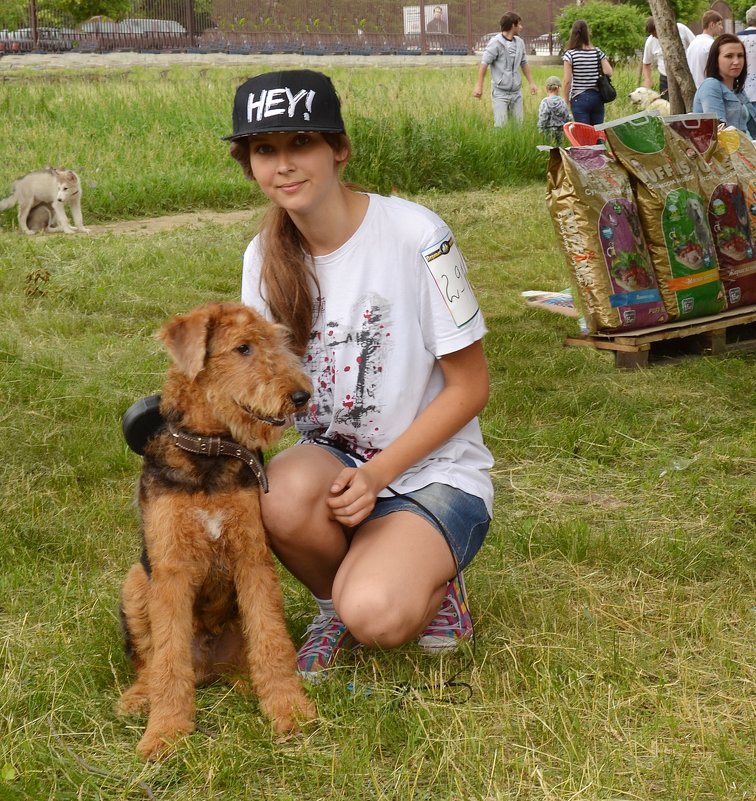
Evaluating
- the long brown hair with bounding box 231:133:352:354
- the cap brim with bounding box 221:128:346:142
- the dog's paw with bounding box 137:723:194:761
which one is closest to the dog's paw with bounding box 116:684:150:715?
the dog's paw with bounding box 137:723:194:761

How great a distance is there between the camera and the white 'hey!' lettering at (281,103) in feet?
8.84

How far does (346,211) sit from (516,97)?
1193cm

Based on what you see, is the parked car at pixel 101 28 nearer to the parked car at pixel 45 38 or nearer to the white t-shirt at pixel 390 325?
the parked car at pixel 45 38

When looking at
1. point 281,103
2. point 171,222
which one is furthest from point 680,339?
point 171,222

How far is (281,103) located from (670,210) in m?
3.75

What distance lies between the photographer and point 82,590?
3.40 metres

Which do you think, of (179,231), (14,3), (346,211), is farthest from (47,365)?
(14,3)

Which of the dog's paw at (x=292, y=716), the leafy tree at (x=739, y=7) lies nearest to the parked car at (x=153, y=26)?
the leafy tree at (x=739, y=7)

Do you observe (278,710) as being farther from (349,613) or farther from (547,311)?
(547,311)

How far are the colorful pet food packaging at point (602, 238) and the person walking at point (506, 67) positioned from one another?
805 cm

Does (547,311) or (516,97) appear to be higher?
(516,97)

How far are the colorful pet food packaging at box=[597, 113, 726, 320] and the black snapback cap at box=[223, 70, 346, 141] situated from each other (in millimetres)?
3380

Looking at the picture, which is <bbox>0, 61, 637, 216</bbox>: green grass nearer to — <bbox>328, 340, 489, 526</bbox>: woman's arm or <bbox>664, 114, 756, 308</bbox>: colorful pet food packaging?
<bbox>664, 114, 756, 308</bbox>: colorful pet food packaging

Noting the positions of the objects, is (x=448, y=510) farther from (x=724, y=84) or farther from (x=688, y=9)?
(x=688, y=9)
